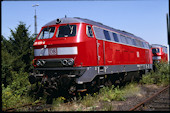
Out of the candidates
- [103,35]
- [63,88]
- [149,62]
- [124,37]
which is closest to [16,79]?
[63,88]

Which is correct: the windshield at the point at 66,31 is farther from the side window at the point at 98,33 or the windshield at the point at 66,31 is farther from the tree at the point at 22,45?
the tree at the point at 22,45

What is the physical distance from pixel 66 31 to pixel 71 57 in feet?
4.24

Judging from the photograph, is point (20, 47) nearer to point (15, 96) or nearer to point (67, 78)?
point (15, 96)

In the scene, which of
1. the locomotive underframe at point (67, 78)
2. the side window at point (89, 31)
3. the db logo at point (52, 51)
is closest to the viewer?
the locomotive underframe at point (67, 78)

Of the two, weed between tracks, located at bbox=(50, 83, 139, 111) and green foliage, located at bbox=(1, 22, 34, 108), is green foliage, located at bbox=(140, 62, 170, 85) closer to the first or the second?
weed between tracks, located at bbox=(50, 83, 139, 111)

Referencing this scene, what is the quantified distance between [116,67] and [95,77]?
201cm

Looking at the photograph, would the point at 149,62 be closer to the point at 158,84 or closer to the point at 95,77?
the point at 158,84

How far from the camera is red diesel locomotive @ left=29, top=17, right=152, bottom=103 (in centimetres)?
812

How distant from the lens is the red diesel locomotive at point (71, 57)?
8.12m

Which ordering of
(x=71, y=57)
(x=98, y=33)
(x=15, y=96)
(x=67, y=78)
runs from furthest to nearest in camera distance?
1. (x=98, y=33)
2. (x=15, y=96)
3. (x=71, y=57)
4. (x=67, y=78)

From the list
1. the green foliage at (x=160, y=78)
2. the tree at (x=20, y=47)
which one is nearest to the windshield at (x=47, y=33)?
the tree at (x=20, y=47)

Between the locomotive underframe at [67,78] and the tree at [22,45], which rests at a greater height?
the tree at [22,45]

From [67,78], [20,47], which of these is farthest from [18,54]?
[67,78]

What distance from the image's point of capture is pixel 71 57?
26.8 ft
